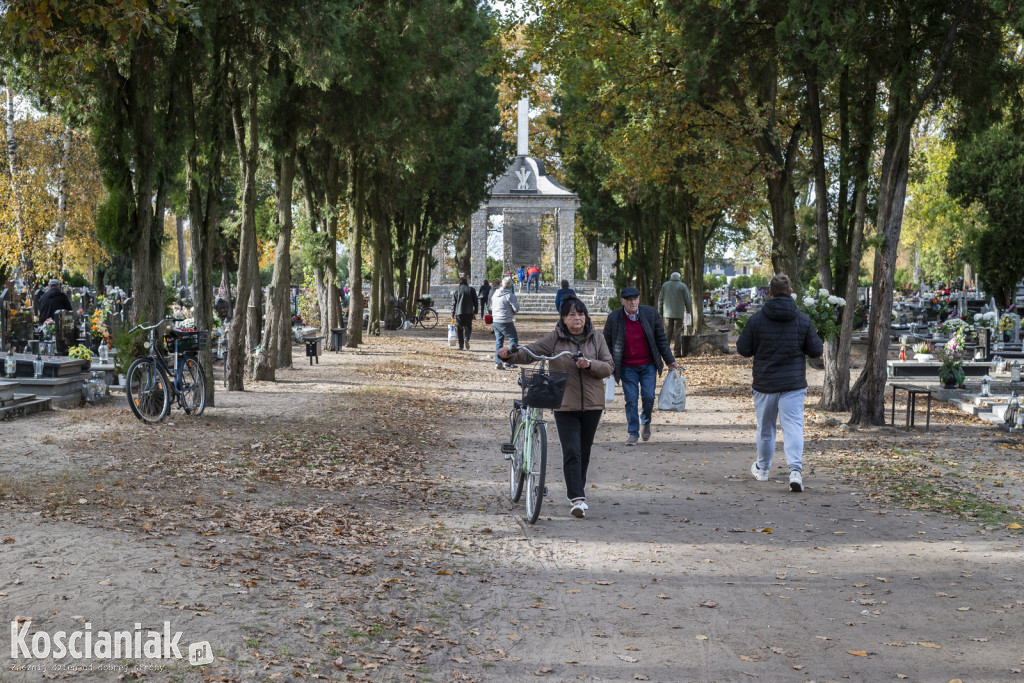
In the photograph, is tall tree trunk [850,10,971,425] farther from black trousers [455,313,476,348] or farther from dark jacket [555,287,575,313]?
black trousers [455,313,476,348]

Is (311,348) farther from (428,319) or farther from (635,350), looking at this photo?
(428,319)

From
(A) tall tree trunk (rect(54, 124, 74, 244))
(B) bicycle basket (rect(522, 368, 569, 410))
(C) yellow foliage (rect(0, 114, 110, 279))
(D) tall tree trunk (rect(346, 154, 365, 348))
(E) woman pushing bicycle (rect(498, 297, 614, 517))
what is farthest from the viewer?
(A) tall tree trunk (rect(54, 124, 74, 244))

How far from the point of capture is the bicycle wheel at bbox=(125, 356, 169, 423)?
12562 mm

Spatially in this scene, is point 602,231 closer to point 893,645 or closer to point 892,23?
point 892,23

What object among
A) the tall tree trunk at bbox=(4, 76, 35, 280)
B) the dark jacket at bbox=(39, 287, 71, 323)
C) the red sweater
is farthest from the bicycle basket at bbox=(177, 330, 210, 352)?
the tall tree trunk at bbox=(4, 76, 35, 280)

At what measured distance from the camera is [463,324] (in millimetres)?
30766

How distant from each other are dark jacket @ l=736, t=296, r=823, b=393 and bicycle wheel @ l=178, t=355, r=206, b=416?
703cm

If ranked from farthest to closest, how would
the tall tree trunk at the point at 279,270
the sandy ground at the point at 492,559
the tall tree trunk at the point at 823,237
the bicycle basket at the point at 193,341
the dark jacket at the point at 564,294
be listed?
the tall tree trunk at the point at 279,270, the tall tree trunk at the point at 823,237, the bicycle basket at the point at 193,341, the dark jacket at the point at 564,294, the sandy ground at the point at 492,559

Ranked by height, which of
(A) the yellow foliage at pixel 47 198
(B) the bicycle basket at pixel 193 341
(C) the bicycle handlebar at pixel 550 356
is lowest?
(B) the bicycle basket at pixel 193 341

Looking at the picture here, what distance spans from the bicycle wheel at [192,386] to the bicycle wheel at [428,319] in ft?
96.9

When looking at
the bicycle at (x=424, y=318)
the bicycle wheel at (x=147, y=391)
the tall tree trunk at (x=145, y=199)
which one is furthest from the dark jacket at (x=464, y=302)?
the bicycle wheel at (x=147, y=391)

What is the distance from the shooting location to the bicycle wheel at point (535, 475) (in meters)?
8.17

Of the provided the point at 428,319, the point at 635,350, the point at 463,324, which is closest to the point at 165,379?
the point at 635,350

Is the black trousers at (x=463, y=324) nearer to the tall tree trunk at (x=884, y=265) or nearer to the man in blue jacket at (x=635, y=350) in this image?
the tall tree trunk at (x=884, y=265)
